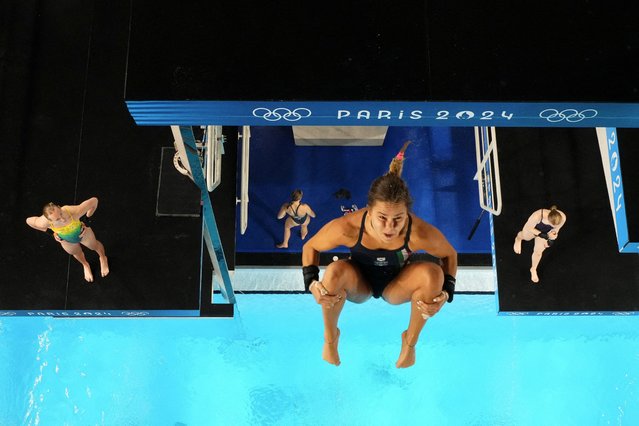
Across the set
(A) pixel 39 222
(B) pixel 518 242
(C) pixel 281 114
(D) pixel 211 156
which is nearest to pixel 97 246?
(A) pixel 39 222

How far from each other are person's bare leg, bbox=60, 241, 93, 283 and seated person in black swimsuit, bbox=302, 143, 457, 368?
2843 mm

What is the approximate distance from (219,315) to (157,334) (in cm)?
116

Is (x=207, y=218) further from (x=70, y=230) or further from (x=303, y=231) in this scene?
(x=303, y=231)

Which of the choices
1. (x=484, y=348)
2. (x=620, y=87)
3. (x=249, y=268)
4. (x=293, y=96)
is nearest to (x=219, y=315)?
(x=249, y=268)

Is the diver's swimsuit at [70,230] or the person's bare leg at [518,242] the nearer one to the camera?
the diver's swimsuit at [70,230]

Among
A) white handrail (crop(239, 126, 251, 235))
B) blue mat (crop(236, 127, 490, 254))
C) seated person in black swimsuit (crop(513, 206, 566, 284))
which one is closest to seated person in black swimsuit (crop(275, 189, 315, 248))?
blue mat (crop(236, 127, 490, 254))

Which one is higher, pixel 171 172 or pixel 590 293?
pixel 171 172

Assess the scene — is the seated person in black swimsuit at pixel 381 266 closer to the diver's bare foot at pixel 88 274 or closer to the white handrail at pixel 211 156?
the white handrail at pixel 211 156

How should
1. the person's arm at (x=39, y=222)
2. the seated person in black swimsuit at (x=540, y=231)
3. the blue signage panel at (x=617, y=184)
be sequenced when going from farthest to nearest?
the seated person in black swimsuit at (x=540, y=231)
the person's arm at (x=39, y=222)
the blue signage panel at (x=617, y=184)

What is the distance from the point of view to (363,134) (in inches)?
296

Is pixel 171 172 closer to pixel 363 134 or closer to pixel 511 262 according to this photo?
pixel 363 134

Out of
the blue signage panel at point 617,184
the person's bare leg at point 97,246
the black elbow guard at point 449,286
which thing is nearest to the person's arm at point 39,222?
the person's bare leg at point 97,246

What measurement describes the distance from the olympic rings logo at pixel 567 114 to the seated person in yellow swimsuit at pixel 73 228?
4.11m

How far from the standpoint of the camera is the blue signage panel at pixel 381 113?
315 cm
